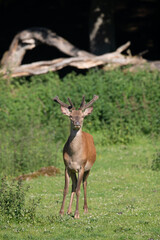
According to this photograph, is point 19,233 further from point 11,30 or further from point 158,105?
point 11,30

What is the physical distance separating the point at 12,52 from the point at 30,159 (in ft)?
28.3

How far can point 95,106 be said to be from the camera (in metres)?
17.8

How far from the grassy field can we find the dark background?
11.1 meters

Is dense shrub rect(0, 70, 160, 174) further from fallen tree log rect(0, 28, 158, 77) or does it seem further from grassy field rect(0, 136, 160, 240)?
grassy field rect(0, 136, 160, 240)

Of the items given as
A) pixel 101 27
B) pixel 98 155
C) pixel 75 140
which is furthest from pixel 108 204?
pixel 101 27


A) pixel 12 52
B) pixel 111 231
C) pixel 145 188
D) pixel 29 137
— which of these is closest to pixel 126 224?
pixel 111 231

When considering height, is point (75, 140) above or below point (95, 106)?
below

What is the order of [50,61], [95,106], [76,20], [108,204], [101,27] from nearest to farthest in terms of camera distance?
[108,204] < [95,106] < [50,61] < [101,27] < [76,20]

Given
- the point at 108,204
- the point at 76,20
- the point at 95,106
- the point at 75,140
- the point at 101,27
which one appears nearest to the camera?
the point at 75,140

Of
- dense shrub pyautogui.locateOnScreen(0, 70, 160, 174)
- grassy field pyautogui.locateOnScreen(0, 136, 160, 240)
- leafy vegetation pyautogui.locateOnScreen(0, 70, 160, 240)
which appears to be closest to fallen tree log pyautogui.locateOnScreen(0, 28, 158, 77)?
leafy vegetation pyautogui.locateOnScreen(0, 70, 160, 240)

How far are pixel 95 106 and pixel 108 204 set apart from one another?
7817mm

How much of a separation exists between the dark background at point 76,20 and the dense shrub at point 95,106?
270 inches

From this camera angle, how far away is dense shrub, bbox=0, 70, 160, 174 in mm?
16953

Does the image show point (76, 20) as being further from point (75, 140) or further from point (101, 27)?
point (75, 140)
